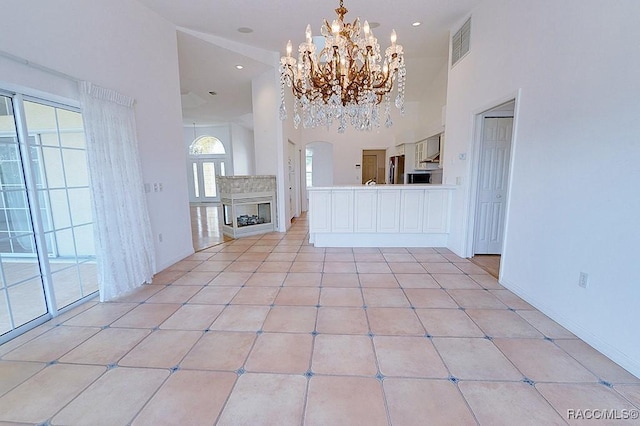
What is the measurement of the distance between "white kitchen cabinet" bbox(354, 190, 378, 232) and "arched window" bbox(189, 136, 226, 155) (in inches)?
322

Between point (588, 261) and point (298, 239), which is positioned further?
point (298, 239)

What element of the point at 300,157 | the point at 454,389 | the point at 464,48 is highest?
the point at 464,48

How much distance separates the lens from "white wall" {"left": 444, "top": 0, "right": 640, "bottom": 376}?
175cm

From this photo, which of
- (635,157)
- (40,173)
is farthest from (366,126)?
(40,173)

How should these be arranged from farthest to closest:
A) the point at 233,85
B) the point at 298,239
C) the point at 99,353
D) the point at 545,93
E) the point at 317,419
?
the point at 233,85 < the point at 298,239 < the point at 545,93 < the point at 99,353 < the point at 317,419

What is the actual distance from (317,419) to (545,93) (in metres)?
3.08

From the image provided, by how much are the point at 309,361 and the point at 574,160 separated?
2521 millimetres

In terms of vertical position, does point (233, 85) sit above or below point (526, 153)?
above

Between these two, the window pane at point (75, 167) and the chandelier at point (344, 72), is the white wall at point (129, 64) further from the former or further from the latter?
the chandelier at point (344, 72)

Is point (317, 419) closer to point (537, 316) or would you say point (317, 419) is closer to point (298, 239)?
point (537, 316)

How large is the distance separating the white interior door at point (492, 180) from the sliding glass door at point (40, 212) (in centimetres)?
476

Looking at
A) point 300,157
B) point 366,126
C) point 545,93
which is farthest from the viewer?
point 300,157

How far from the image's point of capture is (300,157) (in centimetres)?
787

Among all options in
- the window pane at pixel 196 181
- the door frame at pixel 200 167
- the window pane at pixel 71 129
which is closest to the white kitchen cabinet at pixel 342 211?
the window pane at pixel 71 129
